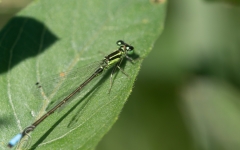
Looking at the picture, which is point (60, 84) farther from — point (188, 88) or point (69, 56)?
point (188, 88)

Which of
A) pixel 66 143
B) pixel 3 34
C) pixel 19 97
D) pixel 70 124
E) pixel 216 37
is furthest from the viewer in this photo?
pixel 216 37

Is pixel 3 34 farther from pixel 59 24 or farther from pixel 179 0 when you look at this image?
pixel 179 0

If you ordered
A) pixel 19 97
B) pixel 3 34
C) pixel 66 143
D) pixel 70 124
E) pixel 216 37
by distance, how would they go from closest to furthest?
1. pixel 66 143
2. pixel 70 124
3. pixel 19 97
4. pixel 3 34
5. pixel 216 37

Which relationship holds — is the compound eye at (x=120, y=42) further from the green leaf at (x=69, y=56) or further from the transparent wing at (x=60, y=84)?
the transparent wing at (x=60, y=84)

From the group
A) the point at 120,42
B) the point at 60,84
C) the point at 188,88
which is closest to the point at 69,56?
the point at 60,84

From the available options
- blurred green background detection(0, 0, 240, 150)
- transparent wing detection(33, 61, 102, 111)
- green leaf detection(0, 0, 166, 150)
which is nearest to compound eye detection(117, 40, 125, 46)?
green leaf detection(0, 0, 166, 150)

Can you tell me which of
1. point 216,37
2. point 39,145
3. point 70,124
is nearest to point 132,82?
point 70,124
